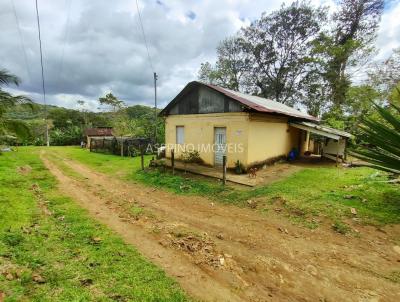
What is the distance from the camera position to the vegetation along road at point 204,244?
346 centimetres

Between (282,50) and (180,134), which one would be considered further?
(282,50)

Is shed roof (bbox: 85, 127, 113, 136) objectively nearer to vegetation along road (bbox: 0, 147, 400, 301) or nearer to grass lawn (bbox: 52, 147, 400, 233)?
grass lawn (bbox: 52, 147, 400, 233)

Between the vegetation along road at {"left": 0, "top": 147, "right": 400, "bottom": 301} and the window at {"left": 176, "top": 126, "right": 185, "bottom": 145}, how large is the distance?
5392 mm

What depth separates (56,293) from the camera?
323 cm

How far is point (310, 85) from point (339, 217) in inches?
890

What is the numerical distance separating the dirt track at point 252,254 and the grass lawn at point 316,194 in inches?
24.6

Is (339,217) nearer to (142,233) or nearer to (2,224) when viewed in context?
(142,233)

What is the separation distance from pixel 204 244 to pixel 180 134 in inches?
376

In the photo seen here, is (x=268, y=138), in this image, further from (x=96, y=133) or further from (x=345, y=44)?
(x=96, y=133)

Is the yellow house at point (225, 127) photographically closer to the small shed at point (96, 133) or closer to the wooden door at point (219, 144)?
the wooden door at point (219, 144)

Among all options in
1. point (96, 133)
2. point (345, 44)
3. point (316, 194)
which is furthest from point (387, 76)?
point (96, 133)

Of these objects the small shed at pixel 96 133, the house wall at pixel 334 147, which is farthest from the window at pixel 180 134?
the small shed at pixel 96 133

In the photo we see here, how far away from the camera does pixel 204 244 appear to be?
15.9 ft

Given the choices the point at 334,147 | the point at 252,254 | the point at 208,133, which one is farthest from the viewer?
the point at 334,147
